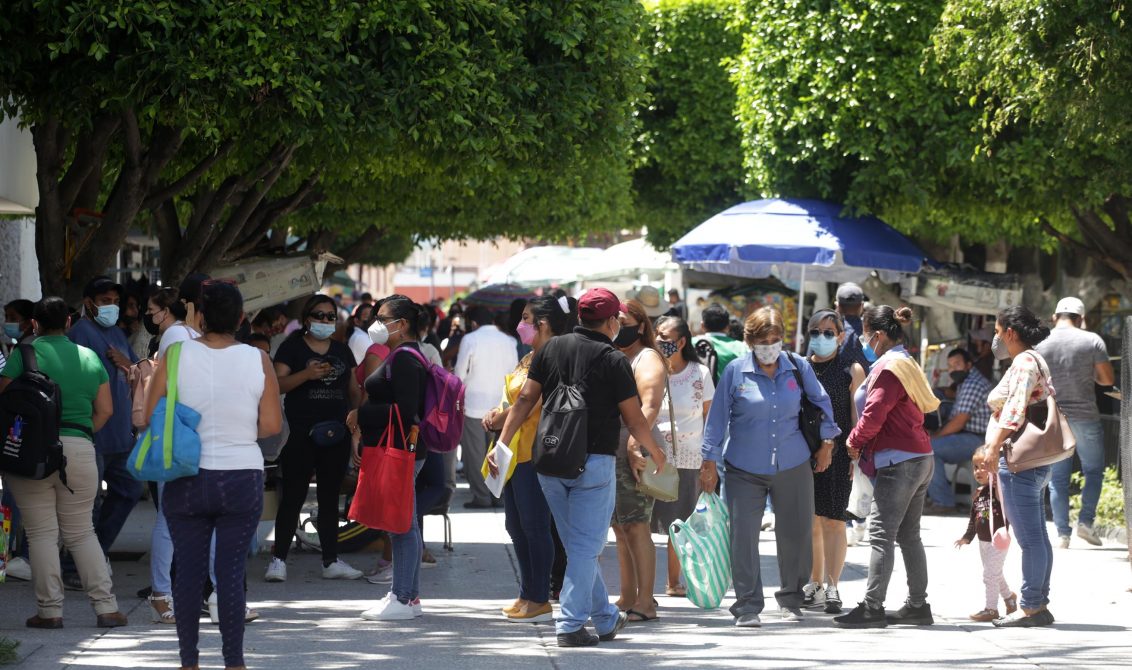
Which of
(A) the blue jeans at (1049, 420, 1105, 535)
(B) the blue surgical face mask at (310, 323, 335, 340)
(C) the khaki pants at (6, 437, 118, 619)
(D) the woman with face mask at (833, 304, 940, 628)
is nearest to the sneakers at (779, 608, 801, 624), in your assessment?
(D) the woman with face mask at (833, 304, 940, 628)

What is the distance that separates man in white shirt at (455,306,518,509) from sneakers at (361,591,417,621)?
5081mm

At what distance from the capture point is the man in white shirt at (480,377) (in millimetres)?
13336

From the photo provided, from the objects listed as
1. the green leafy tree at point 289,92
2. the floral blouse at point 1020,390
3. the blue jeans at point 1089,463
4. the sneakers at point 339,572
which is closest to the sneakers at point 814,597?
the floral blouse at point 1020,390

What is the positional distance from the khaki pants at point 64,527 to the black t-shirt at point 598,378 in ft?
8.02

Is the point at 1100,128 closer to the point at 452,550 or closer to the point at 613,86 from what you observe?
the point at 613,86

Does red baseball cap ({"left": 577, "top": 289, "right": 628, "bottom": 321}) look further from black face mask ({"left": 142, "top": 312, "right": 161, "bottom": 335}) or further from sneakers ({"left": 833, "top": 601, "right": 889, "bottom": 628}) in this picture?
black face mask ({"left": 142, "top": 312, "right": 161, "bottom": 335})

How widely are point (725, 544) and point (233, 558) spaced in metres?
3.12

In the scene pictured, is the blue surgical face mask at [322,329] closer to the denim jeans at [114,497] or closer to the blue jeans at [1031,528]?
the denim jeans at [114,497]

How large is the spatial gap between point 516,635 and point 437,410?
4.31 feet

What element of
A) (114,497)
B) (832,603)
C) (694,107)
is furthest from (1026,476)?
(694,107)

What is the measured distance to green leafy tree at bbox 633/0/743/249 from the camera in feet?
77.1

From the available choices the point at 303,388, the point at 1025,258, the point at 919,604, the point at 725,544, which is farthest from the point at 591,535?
the point at 1025,258

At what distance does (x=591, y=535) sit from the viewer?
7266 mm

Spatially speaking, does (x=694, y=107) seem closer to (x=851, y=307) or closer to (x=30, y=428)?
(x=851, y=307)
